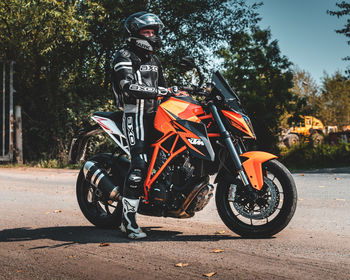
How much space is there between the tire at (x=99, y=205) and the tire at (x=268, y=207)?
129 centimetres

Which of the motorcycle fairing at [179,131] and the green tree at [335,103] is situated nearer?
the motorcycle fairing at [179,131]

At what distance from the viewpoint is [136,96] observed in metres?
4.59

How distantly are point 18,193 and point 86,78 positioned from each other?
9.46 meters

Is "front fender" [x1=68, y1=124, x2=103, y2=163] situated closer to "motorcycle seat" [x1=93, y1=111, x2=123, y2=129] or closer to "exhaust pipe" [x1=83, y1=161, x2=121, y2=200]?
"exhaust pipe" [x1=83, y1=161, x2=121, y2=200]

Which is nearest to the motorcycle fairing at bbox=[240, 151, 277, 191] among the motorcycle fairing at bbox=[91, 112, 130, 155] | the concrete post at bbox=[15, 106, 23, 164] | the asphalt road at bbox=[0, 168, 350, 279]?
the asphalt road at bbox=[0, 168, 350, 279]

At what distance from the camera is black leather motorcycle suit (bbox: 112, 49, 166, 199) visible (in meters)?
4.59

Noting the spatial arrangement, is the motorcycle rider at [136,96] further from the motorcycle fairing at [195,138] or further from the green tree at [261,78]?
the green tree at [261,78]

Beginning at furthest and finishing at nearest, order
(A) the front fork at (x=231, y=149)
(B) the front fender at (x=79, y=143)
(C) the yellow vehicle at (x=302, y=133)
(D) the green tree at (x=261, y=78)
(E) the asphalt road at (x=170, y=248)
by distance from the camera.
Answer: (D) the green tree at (x=261, y=78) → (C) the yellow vehicle at (x=302, y=133) → (B) the front fender at (x=79, y=143) → (A) the front fork at (x=231, y=149) → (E) the asphalt road at (x=170, y=248)

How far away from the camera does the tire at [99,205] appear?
516 centimetres

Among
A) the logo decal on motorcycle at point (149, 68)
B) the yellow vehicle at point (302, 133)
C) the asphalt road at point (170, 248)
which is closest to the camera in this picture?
the asphalt road at point (170, 248)

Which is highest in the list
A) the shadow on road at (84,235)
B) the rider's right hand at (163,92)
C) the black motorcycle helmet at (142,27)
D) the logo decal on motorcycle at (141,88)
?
the black motorcycle helmet at (142,27)

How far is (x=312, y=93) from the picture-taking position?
4047cm

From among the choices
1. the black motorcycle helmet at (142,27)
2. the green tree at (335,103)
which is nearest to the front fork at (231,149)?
the black motorcycle helmet at (142,27)

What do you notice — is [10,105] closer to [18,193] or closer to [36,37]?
[36,37]
